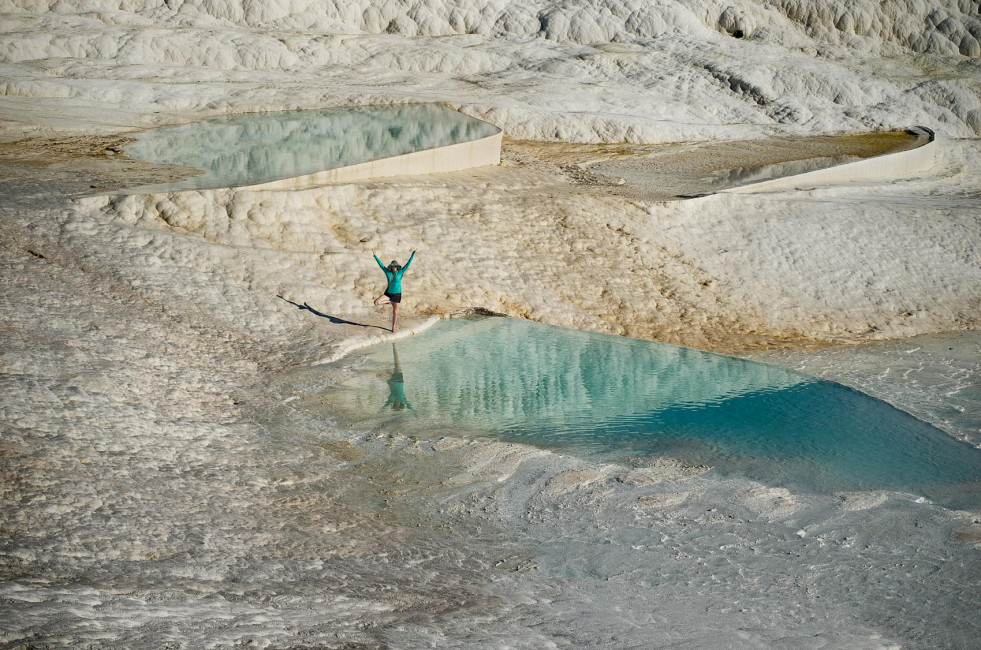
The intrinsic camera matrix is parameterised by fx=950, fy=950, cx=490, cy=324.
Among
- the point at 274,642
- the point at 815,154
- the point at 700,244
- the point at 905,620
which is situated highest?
the point at 815,154

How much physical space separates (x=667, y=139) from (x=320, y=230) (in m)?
8.57

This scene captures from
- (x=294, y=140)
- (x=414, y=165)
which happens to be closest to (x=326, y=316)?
(x=414, y=165)

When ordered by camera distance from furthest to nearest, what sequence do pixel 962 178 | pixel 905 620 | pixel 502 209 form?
pixel 962 178 → pixel 502 209 → pixel 905 620

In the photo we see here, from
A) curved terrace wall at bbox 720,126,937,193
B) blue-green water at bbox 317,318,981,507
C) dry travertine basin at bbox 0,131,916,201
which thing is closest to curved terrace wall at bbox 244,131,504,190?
dry travertine basin at bbox 0,131,916,201

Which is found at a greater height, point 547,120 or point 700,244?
point 547,120

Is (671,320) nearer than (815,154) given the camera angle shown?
Yes

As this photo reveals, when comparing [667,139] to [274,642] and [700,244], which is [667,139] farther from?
[274,642]

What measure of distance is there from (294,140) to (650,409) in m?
7.37

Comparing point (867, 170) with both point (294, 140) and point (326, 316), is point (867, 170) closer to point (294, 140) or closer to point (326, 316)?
point (294, 140)

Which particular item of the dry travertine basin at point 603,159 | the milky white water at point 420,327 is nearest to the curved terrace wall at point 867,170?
the milky white water at point 420,327

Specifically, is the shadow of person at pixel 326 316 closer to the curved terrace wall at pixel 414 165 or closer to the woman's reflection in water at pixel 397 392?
the woman's reflection in water at pixel 397 392

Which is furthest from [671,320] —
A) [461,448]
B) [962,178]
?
[962,178]

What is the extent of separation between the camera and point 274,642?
3.85 meters

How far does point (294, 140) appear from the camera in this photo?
1299cm
